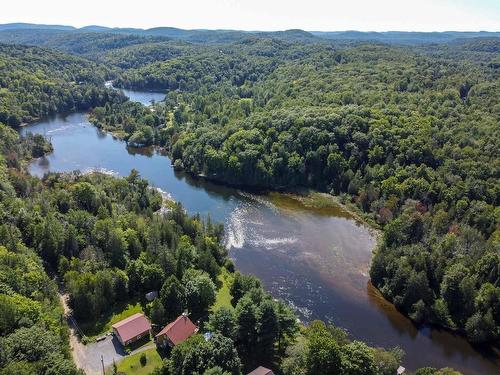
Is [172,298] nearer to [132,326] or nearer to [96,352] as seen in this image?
[132,326]

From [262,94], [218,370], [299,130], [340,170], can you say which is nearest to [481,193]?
[340,170]

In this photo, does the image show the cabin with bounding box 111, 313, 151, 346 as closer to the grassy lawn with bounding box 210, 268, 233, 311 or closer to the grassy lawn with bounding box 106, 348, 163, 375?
the grassy lawn with bounding box 106, 348, 163, 375

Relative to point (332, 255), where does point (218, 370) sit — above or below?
above

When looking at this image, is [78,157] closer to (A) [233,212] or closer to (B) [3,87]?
(A) [233,212]

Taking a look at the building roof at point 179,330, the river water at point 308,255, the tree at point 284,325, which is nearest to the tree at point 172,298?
the building roof at point 179,330

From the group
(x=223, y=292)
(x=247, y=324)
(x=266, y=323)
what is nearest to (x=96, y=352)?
(x=247, y=324)

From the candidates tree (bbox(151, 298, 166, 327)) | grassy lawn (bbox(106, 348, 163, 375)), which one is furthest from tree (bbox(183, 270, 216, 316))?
grassy lawn (bbox(106, 348, 163, 375))
